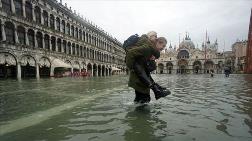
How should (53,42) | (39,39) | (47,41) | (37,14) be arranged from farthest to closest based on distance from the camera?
(53,42) < (47,41) < (39,39) < (37,14)

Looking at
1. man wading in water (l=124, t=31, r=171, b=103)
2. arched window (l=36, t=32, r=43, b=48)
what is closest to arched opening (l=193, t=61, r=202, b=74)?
arched window (l=36, t=32, r=43, b=48)

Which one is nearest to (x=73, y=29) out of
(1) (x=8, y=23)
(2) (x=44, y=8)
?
(2) (x=44, y=8)

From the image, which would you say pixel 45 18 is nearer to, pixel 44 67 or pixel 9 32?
pixel 44 67

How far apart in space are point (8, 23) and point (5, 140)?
78.0 ft

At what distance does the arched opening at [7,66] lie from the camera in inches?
890

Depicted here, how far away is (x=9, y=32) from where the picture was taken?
2362cm

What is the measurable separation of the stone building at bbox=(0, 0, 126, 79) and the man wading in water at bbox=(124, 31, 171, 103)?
2124cm

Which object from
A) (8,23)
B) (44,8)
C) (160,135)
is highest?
(44,8)

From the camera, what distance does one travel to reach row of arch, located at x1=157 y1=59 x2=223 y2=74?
97.2 metres

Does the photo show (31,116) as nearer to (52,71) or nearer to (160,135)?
(160,135)

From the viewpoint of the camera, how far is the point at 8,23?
76.2 feet

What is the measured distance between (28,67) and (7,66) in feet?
10.1

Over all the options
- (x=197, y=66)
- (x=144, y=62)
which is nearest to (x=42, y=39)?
(x=144, y=62)

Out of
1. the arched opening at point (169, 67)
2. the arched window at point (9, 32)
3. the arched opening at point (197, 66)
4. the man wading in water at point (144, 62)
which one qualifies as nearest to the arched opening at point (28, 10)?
the arched window at point (9, 32)
